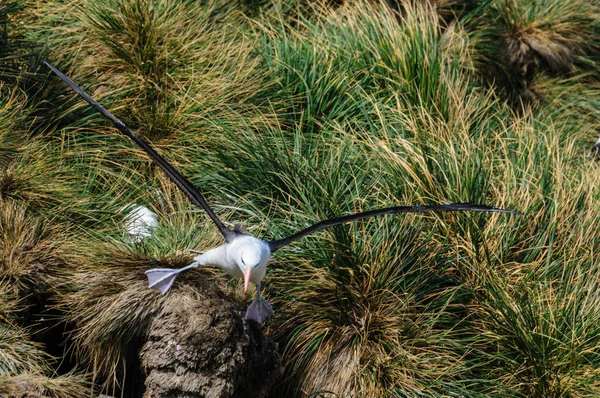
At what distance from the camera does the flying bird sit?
4.76 meters

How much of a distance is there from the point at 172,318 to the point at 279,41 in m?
3.25

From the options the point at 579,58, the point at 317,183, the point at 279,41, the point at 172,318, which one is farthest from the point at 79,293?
the point at 579,58

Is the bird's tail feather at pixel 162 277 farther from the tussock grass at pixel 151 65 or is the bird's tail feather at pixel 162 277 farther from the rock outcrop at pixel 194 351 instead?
the tussock grass at pixel 151 65

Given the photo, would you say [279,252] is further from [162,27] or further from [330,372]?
[162,27]

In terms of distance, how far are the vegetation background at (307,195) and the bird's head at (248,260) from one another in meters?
0.64

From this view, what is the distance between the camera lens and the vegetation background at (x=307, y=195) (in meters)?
5.30

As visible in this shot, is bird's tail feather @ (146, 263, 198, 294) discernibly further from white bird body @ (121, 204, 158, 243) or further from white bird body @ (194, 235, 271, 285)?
white bird body @ (121, 204, 158, 243)

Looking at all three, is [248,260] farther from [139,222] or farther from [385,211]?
[139,222]

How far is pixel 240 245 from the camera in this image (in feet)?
15.9

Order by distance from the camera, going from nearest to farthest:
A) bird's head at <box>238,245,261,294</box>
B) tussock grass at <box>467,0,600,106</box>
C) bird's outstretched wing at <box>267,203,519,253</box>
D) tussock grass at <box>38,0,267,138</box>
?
bird's head at <box>238,245,261,294</box>
bird's outstretched wing at <box>267,203,519,253</box>
tussock grass at <box>38,0,267,138</box>
tussock grass at <box>467,0,600,106</box>

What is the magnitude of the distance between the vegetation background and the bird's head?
645mm

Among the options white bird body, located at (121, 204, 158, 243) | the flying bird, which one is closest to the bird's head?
the flying bird

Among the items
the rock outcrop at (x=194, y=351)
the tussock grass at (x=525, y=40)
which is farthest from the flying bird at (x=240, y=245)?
the tussock grass at (x=525, y=40)

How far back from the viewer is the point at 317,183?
5.96 m
